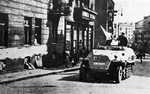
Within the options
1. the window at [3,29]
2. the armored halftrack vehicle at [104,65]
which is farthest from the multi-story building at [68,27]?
the armored halftrack vehicle at [104,65]

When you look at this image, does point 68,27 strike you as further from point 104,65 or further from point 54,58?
point 104,65

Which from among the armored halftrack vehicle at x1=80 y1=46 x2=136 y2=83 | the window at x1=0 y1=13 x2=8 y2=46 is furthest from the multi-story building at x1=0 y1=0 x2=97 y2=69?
the armored halftrack vehicle at x1=80 y1=46 x2=136 y2=83

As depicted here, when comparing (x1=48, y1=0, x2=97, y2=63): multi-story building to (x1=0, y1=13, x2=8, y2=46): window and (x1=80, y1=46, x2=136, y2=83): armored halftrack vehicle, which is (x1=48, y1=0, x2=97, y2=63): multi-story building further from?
(x1=80, y1=46, x2=136, y2=83): armored halftrack vehicle

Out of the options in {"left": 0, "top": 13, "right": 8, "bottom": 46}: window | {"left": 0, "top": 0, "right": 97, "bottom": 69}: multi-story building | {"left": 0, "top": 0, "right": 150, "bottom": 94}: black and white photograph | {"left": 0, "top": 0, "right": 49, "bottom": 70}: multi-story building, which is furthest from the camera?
{"left": 0, "top": 0, "right": 97, "bottom": 69}: multi-story building

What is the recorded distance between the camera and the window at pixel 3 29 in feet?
54.9

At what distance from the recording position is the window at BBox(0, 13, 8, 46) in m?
16.7

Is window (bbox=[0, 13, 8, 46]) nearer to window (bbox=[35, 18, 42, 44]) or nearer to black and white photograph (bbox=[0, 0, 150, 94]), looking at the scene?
black and white photograph (bbox=[0, 0, 150, 94])

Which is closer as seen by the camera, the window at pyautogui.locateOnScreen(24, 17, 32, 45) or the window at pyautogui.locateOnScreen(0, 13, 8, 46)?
the window at pyautogui.locateOnScreen(0, 13, 8, 46)

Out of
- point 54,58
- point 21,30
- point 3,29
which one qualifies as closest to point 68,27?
point 54,58

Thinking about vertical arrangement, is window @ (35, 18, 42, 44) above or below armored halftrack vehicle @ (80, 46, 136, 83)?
above

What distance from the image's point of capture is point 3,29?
1700 cm

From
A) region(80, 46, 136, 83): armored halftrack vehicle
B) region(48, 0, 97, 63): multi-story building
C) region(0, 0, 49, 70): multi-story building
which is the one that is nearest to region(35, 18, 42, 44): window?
region(0, 0, 49, 70): multi-story building

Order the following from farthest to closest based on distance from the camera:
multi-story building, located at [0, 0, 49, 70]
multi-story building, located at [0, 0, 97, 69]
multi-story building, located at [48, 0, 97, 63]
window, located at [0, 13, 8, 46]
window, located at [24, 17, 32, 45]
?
multi-story building, located at [48, 0, 97, 63]
window, located at [24, 17, 32, 45]
multi-story building, located at [0, 0, 97, 69]
multi-story building, located at [0, 0, 49, 70]
window, located at [0, 13, 8, 46]

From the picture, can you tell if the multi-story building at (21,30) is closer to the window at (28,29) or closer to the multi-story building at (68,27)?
the window at (28,29)
